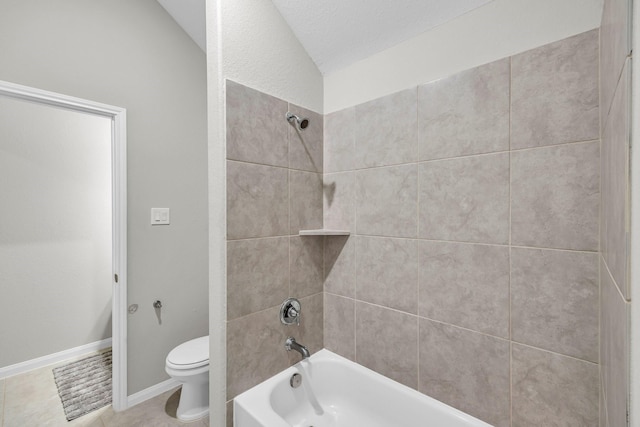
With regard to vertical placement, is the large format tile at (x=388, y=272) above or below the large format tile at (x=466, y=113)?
below

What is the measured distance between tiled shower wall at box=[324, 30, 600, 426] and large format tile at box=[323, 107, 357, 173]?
0.01 m

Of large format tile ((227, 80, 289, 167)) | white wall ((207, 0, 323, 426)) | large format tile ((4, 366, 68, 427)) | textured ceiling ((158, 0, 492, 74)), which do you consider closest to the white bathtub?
white wall ((207, 0, 323, 426))

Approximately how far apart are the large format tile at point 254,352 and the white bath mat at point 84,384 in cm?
141

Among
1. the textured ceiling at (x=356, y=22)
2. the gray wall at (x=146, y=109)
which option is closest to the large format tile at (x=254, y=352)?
the gray wall at (x=146, y=109)

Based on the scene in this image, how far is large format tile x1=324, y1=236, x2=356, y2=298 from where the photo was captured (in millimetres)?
1454

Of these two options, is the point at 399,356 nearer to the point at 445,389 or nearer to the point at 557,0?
the point at 445,389

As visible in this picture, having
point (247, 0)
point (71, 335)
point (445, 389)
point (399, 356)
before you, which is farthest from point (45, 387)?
point (247, 0)

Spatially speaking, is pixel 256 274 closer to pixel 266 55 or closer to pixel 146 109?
pixel 266 55

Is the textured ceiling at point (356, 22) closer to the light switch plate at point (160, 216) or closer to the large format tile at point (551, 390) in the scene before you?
the large format tile at point (551, 390)

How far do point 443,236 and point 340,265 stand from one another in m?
0.57

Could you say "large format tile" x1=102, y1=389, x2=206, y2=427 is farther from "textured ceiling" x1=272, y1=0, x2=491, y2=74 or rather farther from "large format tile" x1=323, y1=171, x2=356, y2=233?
"textured ceiling" x1=272, y1=0, x2=491, y2=74

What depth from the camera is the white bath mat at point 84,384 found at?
1.80m

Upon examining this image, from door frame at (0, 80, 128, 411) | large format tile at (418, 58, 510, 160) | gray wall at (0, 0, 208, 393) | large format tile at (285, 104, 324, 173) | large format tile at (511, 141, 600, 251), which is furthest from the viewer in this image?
door frame at (0, 80, 128, 411)

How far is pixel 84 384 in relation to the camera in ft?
6.76
